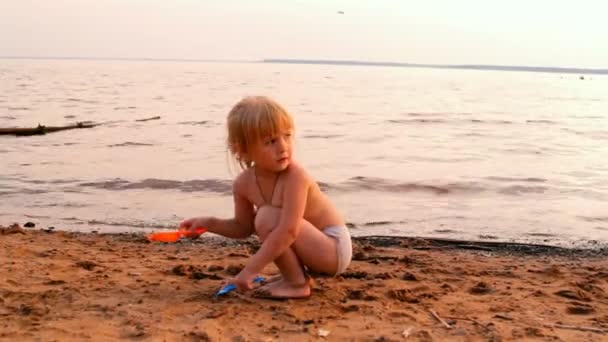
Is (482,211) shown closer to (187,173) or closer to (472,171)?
(472,171)

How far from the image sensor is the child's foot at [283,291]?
3639mm

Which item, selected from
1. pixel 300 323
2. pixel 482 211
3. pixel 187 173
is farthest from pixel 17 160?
pixel 300 323

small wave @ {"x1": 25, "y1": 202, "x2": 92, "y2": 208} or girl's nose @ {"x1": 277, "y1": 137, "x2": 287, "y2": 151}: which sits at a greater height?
girl's nose @ {"x1": 277, "y1": 137, "x2": 287, "y2": 151}

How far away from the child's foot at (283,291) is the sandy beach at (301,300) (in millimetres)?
48

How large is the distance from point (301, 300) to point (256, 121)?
1.03 m

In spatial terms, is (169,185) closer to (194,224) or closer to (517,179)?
(517,179)

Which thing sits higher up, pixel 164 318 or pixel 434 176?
pixel 164 318

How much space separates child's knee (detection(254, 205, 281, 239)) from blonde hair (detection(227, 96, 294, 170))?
0.34 meters

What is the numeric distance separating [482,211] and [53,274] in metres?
4.73

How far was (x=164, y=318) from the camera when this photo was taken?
130 inches

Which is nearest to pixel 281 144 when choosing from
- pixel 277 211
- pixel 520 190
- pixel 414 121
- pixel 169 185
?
pixel 277 211

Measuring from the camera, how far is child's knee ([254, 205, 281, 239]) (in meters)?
3.46

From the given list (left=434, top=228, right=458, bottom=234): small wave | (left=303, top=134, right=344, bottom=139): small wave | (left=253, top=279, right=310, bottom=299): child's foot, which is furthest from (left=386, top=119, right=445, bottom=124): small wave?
(left=253, top=279, right=310, bottom=299): child's foot

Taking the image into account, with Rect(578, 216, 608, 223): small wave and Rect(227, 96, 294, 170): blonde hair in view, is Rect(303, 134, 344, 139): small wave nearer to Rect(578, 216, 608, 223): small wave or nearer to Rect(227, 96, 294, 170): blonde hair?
Rect(578, 216, 608, 223): small wave
